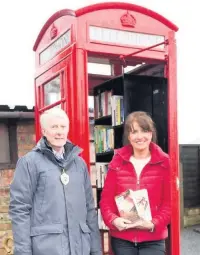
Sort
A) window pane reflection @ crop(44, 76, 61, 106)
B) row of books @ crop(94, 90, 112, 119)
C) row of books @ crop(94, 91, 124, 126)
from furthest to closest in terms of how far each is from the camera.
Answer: row of books @ crop(94, 90, 112, 119) < row of books @ crop(94, 91, 124, 126) < window pane reflection @ crop(44, 76, 61, 106)

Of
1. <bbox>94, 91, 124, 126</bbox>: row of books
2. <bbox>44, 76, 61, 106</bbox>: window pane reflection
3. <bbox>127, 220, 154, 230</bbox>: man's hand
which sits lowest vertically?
<bbox>127, 220, 154, 230</bbox>: man's hand

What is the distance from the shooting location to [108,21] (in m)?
3.14

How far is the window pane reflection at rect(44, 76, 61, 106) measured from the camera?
3.39 m

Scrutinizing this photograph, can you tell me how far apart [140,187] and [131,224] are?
0.88 ft

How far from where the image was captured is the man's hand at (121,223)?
2.51 meters

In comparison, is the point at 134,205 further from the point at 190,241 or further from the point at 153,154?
the point at 190,241

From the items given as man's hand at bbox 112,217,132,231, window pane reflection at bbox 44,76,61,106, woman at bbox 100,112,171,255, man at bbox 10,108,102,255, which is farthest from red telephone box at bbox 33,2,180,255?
man at bbox 10,108,102,255

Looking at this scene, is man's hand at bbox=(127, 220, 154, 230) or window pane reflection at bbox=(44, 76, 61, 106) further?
window pane reflection at bbox=(44, 76, 61, 106)

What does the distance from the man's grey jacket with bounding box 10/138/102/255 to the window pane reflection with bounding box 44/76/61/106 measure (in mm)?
1085

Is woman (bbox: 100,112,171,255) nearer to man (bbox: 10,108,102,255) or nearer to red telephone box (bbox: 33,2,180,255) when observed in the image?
red telephone box (bbox: 33,2,180,255)

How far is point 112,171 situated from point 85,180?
222mm

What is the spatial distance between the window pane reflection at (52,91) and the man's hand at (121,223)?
52.1 inches

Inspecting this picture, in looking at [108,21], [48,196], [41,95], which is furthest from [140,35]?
[48,196]

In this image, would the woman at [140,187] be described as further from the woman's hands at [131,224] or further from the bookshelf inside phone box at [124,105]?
the bookshelf inside phone box at [124,105]
